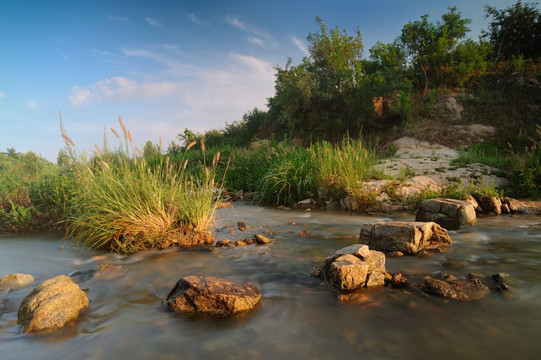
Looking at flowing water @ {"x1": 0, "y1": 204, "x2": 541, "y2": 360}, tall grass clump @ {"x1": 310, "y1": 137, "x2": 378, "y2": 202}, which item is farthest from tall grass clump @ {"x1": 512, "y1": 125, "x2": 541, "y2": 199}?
flowing water @ {"x1": 0, "y1": 204, "x2": 541, "y2": 360}

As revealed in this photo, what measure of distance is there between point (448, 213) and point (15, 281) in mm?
6591

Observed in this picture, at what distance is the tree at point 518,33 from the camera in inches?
831

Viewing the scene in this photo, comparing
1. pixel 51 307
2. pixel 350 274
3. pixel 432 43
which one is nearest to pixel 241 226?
pixel 350 274

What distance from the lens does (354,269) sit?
3033mm

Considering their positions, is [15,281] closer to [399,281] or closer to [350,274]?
[350,274]

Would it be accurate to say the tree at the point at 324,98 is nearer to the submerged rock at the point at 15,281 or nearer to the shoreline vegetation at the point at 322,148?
the shoreline vegetation at the point at 322,148

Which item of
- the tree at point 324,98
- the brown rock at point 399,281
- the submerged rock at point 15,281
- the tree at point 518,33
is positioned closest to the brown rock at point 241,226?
the submerged rock at point 15,281

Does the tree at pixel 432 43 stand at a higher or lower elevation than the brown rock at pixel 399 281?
higher

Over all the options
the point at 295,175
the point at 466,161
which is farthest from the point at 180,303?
the point at 466,161

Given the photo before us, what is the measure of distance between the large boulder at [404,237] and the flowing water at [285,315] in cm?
20

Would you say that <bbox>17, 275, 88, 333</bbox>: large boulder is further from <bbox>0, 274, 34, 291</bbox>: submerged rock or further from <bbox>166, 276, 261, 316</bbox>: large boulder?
<bbox>0, 274, 34, 291</bbox>: submerged rock

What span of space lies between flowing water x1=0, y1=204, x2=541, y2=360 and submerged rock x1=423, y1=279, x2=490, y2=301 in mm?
90

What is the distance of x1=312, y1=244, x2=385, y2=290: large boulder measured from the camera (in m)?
3.03

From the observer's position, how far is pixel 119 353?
2182 mm
